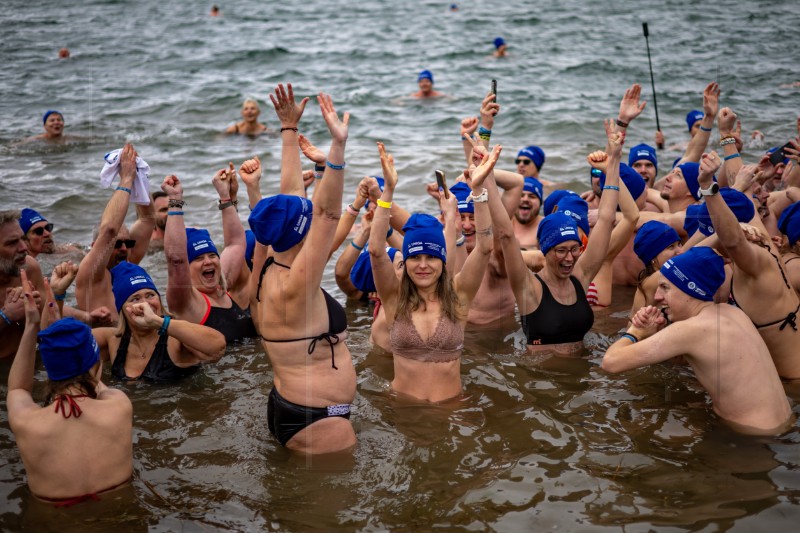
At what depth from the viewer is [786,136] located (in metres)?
15.2

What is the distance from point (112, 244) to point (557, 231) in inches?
165

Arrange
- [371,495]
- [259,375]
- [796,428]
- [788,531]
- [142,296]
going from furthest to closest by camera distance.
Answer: [259,375], [142,296], [796,428], [371,495], [788,531]

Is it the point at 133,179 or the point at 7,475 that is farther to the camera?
the point at 133,179

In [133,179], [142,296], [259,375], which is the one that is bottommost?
[259,375]

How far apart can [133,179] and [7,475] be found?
278 cm

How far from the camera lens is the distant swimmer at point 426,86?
19.3 metres

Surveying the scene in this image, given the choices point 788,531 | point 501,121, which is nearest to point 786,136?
point 501,121

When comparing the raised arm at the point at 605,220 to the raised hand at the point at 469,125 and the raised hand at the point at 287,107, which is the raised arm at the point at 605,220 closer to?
the raised hand at the point at 469,125

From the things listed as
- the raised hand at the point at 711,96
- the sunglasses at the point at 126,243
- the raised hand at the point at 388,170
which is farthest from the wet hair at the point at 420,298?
the raised hand at the point at 711,96

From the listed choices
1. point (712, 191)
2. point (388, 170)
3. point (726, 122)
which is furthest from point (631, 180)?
point (388, 170)

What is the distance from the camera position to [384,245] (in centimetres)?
595

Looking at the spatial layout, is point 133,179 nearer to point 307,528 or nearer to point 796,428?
point 307,528

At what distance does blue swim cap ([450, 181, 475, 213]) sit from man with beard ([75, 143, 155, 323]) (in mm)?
3255

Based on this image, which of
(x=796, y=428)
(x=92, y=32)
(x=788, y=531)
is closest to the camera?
(x=788, y=531)
